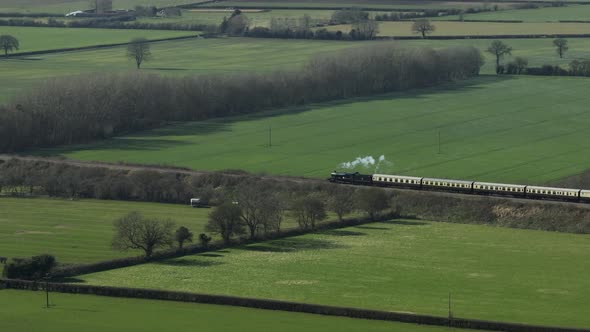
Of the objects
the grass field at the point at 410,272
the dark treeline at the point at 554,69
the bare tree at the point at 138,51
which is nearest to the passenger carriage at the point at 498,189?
the grass field at the point at 410,272

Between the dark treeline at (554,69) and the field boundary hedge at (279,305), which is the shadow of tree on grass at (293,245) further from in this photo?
the dark treeline at (554,69)

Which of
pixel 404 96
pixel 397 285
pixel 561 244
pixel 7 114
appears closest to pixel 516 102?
pixel 404 96

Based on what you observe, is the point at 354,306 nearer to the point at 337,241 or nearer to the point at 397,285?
the point at 397,285

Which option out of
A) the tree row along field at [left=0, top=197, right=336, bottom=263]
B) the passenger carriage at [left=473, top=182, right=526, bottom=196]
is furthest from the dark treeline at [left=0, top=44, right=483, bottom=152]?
the passenger carriage at [left=473, top=182, right=526, bottom=196]

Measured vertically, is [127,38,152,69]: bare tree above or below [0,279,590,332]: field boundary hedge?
above

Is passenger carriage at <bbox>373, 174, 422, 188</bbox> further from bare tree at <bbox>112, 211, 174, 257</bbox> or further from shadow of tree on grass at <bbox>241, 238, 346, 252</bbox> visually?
bare tree at <bbox>112, 211, 174, 257</bbox>

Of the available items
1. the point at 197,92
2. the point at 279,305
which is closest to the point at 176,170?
the point at 197,92
